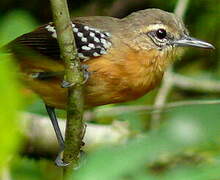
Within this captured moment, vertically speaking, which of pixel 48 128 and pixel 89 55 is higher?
pixel 89 55

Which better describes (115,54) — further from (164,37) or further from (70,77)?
(70,77)

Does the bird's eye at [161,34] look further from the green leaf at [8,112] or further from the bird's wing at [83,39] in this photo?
the green leaf at [8,112]

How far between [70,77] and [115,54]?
1109 mm

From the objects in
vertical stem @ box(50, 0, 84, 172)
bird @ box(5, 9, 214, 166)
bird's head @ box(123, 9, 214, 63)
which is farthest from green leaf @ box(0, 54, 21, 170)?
bird's head @ box(123, 9, 214, 63)

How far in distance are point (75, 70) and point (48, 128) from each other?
2.65 metres

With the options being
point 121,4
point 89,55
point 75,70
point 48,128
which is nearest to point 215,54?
point 121,4

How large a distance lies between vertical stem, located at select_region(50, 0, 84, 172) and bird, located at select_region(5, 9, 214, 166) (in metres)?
0.47

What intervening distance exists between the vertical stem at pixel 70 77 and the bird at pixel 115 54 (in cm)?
47

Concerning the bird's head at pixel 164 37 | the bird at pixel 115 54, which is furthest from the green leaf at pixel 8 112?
the bird's head at pixel 164 37

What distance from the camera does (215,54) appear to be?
4.68 metres

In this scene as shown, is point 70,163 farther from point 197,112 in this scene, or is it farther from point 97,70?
point 197,112

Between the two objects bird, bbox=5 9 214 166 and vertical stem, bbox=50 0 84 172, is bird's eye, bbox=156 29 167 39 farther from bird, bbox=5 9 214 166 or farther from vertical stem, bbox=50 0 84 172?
vertical stem, bbox=50 0 84 172

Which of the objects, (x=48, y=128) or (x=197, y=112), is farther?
(x=48, y=128)

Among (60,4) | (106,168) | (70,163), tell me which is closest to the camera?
(106,168)
